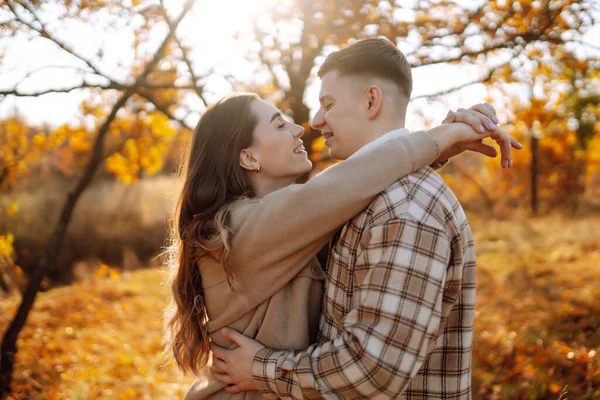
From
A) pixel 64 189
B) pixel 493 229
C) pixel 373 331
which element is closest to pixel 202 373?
pixel 373 331

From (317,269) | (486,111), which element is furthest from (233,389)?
(486,111)

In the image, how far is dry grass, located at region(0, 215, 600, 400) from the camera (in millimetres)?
4410

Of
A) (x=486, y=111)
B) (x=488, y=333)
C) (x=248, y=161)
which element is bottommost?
(x=488, y=333)

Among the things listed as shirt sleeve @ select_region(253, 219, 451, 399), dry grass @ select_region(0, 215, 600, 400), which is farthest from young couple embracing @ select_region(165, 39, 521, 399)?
dry grass @ select_region(0, 215, 600, 400)

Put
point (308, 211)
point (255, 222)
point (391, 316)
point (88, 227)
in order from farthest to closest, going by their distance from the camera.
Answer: point (88, 227), point (255, 222), point (308, 211), point (391, 316)

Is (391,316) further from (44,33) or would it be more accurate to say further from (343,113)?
(44,33)

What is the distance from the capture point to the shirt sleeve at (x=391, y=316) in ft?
4.61

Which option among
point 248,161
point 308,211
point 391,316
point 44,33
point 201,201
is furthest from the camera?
point 44,33

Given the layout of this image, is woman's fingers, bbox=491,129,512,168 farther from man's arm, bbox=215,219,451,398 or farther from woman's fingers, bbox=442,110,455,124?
man's arm, bbox=215,219,451,398

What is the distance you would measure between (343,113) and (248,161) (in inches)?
17.9

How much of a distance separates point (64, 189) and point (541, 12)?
13385mm

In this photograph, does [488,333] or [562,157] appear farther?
[562,157]

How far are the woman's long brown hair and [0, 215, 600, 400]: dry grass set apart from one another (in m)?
0.81

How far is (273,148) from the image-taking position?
2070mm
